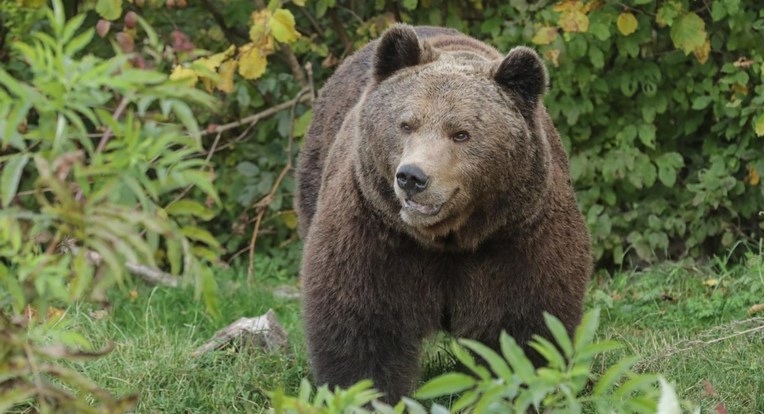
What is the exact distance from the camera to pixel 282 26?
7.29m

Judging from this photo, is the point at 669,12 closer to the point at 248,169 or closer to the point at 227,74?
the point at 227,74

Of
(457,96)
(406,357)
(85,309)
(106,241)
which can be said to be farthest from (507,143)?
(85,309)

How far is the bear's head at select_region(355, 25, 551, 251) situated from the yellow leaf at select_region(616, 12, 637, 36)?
8.74ft

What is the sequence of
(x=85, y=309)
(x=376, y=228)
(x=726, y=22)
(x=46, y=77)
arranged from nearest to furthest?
(x=46, y=77) → (x=376, y=228) → (x=85, y=309) → (x=726, y=22)

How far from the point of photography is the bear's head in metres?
4.58

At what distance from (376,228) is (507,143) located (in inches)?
25.2

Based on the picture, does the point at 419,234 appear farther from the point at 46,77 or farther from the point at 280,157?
the point at 280,157

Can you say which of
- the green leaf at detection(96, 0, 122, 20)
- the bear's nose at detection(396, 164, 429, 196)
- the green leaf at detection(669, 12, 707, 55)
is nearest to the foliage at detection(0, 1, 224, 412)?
the bear's nose at detection(396, 164, 429, 196)

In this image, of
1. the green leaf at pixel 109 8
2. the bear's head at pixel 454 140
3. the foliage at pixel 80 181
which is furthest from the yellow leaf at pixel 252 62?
the foliage at pixel 80 181

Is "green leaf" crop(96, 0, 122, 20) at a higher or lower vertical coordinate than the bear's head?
lower

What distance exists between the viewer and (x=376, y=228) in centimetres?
491

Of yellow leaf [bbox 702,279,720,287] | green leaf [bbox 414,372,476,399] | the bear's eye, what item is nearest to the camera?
green leaf [bbox 414,372,476,399]

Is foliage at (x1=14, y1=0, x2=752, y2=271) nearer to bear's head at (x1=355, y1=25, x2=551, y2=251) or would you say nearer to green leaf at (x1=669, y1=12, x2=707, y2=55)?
green leaf at (x1=669, y1=12, x2=707, y2=55)

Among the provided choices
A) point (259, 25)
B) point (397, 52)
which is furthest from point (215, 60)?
point (397, 52)
